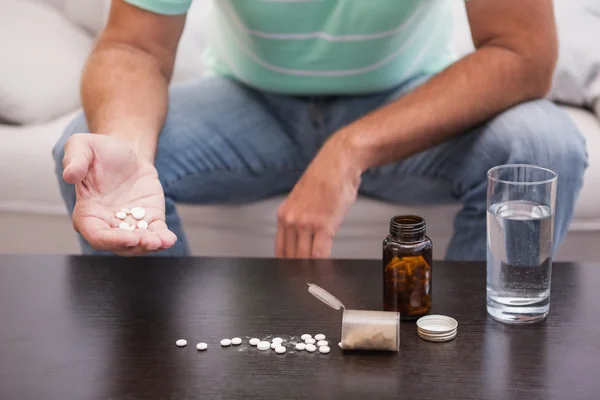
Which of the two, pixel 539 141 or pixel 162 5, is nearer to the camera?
pixel 539 141

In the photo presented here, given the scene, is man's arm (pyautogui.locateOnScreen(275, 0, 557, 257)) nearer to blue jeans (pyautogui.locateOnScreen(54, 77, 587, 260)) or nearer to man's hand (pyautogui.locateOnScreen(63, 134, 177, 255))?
blue jeans (pyautogui.locateOnScreen(54, 77, 587, 260))

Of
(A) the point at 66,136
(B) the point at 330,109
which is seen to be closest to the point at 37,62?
(A) the point at 66,136

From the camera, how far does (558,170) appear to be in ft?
4.58

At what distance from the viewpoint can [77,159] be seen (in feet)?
3.27

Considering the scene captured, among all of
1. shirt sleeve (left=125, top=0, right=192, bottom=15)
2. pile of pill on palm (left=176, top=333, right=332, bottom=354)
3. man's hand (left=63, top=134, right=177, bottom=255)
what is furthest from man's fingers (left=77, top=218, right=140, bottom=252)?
shirt sleeve (left=125, top=0, right=192, bottom=15)

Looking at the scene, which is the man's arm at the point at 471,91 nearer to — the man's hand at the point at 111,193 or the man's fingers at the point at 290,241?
the man's fingers at the point at 290,241

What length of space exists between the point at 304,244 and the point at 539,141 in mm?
423

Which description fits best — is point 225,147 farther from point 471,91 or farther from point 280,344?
point 280,344

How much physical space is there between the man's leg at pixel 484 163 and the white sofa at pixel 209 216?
12 cm

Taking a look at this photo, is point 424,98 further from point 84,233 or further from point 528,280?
point 84,233

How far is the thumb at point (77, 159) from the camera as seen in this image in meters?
0.99

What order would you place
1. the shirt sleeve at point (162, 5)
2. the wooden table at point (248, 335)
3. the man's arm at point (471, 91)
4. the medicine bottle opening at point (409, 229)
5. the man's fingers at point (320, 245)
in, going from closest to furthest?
the wooden table at point (248, 335), the medicine bottle opening at point (409, 229), the man's fingers at point (320, 245), the man's arm at point (471, 91), the shirt sleeve at point (162, 5)

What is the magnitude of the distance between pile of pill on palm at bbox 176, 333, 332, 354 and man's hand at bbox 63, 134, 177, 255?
0.14 meters

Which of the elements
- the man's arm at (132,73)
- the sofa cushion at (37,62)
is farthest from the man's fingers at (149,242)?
the sofa cushion at (37,62)
